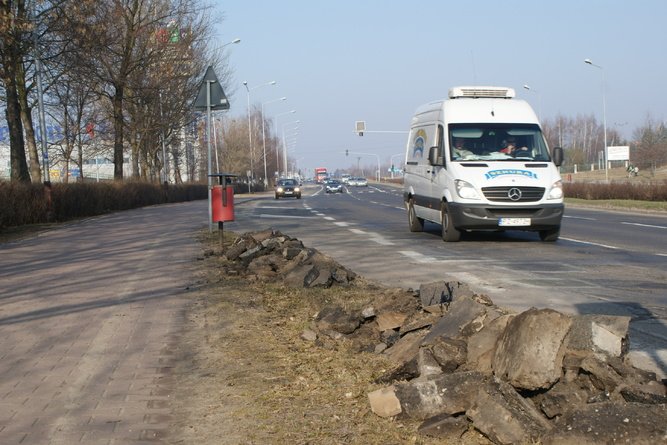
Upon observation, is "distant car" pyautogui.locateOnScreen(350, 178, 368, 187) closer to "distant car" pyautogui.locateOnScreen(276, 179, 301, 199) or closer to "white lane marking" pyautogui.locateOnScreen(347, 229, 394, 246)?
"distant car" pyautogui.locateOnScreen(276, 179, 301, 199)

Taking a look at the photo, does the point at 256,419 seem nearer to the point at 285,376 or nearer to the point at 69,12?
the point at 285,376

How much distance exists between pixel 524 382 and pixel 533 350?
209mm

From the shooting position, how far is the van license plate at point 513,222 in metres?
15.1

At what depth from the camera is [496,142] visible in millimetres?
15977

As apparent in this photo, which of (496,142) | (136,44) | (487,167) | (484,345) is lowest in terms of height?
(484,345)

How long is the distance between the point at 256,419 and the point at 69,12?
66.9ft

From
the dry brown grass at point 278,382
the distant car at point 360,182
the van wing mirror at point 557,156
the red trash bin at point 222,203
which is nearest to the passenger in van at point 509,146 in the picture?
the van wing mirror at point 557,156

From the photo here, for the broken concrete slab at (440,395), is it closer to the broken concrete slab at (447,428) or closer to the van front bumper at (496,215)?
the broken concrete slab at (447,428)

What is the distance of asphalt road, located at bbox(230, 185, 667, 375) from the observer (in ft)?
26.7

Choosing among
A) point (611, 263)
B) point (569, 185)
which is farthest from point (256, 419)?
point (569, 185)

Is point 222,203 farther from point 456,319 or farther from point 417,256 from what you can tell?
point 456,319

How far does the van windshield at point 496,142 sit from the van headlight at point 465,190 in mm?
767

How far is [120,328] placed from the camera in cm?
732

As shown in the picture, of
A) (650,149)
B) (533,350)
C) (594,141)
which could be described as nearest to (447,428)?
(533,350)
